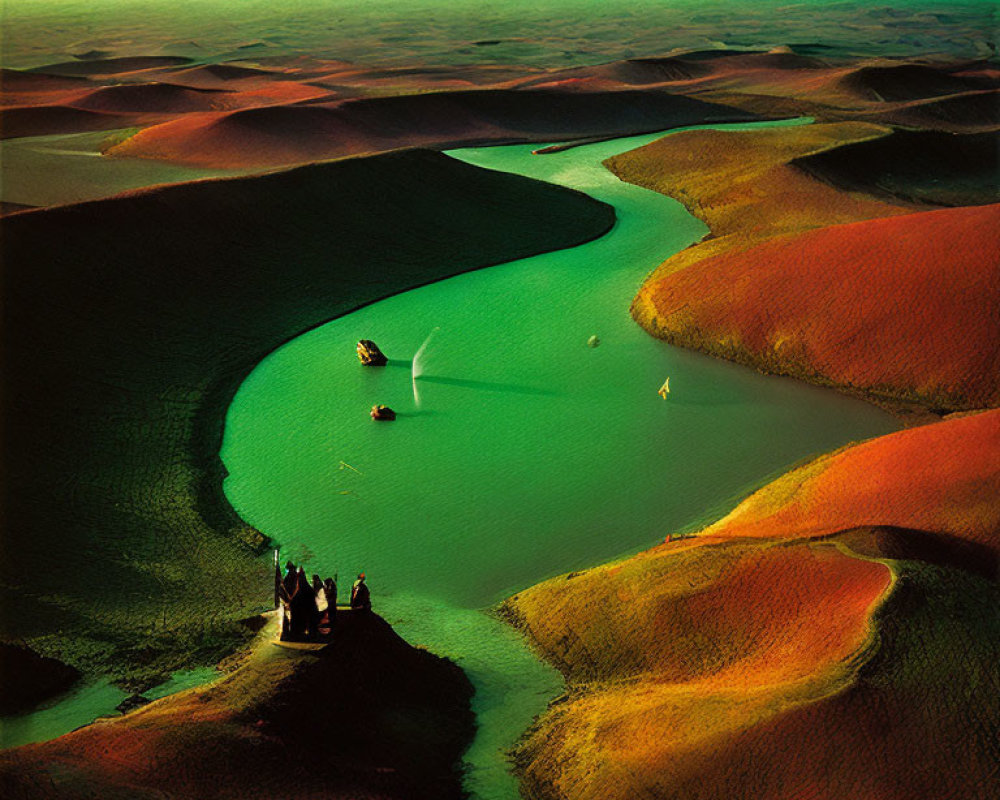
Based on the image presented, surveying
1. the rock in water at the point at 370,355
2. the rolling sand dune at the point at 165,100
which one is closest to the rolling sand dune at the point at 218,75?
the rolling sand dune at the point at 165,100

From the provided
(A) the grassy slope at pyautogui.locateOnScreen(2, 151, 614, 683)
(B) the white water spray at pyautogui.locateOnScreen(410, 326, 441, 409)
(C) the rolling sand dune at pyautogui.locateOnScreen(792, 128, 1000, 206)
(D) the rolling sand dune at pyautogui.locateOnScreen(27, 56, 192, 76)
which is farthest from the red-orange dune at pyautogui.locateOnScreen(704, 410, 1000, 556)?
(D) the rolling sand dune at pyautogui.locateOnScreen(27, 56, 192, 76)

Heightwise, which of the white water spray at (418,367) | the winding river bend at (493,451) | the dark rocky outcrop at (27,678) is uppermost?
the dark rocky outcrop at (27,678)

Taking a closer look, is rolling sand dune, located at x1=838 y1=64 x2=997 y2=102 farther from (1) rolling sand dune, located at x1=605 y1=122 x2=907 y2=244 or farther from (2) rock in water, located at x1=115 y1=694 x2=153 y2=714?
(2) rock in water, located at x1=115 y1=694 x2=153 y2=714

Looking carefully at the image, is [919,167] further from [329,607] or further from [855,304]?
[329,607]

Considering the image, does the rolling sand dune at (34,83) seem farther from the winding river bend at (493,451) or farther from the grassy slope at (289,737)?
the grassy slope at (289,737)

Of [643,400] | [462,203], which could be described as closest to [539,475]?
[643,400]
